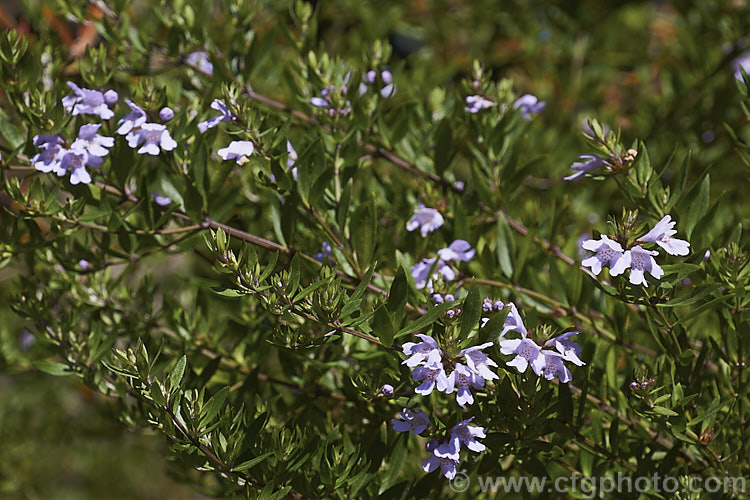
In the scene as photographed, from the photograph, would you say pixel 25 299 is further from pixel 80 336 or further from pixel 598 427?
pixel 598 427

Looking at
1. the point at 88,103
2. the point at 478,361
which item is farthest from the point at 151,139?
the point at 478,361

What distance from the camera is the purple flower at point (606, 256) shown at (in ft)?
2.94

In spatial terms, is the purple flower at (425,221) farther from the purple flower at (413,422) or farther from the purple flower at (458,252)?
the purple flower at (413,422)

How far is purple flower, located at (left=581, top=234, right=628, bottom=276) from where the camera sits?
897 mm

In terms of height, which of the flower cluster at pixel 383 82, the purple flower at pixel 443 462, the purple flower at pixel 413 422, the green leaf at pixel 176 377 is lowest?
the purple flower at pixel 443 462

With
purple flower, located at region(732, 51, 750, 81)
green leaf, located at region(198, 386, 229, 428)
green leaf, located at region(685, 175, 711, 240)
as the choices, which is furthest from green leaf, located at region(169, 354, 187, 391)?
purple flower, located at region(732, 51, 750, 81)

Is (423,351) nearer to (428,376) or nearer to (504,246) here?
(428,376)

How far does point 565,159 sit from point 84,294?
1300mm

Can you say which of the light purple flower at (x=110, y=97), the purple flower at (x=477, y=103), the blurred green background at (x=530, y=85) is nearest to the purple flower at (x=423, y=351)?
the purple flower at (x=477, y=103)

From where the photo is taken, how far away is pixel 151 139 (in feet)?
3.63

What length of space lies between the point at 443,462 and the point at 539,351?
237 millimetres

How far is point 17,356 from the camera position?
1508 millimetres

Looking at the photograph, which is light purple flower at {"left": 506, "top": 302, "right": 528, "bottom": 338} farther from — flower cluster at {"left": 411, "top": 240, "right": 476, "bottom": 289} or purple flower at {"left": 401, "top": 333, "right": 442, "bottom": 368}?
flower cluster at {"left": 411, "top": 240, "right": 476, "bottom": 289}

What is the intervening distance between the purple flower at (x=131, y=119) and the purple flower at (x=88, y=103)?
3cm
